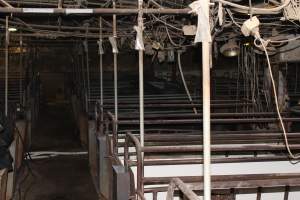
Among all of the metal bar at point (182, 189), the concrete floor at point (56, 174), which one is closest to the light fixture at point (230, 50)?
the concrete floor at point (56, 174)

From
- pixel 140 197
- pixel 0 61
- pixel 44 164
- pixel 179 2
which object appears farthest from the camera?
pixel 0 61

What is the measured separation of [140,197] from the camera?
3820 millimetres

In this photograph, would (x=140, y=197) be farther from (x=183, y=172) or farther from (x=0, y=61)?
(x=0, y=61)

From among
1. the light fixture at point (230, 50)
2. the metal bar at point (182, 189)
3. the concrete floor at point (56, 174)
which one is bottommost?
the concrete floor at point (56, 174)

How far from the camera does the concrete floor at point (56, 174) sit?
8.47m

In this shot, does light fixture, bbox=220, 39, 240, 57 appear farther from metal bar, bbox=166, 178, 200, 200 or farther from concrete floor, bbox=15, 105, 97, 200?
metal bar, bbox=166, 178, 200, 200

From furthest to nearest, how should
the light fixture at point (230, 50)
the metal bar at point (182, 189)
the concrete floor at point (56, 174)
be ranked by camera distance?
1. the concrete floor at point (56, 174)
2. the light fixture at point (230, 50)
3. the metal bar at point (182, 189)

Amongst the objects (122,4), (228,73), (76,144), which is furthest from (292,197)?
(228,73)

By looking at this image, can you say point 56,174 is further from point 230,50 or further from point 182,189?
point 182,189

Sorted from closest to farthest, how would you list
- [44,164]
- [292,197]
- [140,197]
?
1. [140,197]
2. [292,197]
3. [44,164]

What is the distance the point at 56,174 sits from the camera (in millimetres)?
9977

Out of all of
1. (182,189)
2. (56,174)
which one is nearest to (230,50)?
(56,174)

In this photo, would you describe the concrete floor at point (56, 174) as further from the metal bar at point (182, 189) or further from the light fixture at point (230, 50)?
the metal bar at point (182, 189)

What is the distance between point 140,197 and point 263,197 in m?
2.16
